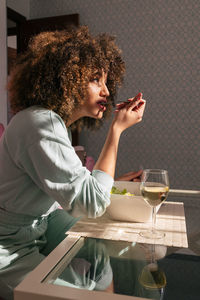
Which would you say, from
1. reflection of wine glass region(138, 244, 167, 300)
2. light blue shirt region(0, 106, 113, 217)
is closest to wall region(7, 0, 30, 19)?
light blue shirt region(0, 106, 113, 217)

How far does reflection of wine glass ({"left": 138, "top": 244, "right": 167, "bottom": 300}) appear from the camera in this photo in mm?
537

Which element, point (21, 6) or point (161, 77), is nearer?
point (161, 77)

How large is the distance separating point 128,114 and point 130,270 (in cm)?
57

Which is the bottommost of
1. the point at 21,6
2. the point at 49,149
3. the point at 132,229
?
the point at 132,229

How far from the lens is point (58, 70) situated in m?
1.00

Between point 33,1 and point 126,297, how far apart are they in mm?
4159

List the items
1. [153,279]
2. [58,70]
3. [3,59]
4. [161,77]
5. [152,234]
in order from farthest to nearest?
[161,77]
[3,59]
[58,70]
[152,234]
[153,279]

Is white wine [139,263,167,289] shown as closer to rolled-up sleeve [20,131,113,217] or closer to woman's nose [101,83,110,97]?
rolled-up sleeve [20,131,113,217]

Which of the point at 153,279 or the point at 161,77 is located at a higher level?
the point at 161,77

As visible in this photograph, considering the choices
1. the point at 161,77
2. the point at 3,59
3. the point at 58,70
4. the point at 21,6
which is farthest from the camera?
the point at 21,6

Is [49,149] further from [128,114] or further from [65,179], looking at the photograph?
[128,114]

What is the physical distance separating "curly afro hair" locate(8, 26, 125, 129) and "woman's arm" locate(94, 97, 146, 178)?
5.7 inches

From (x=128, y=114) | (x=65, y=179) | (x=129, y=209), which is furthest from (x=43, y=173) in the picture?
(x=128, y=114)

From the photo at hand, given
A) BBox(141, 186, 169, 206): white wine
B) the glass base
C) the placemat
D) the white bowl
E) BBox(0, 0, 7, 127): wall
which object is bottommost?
the placemat
